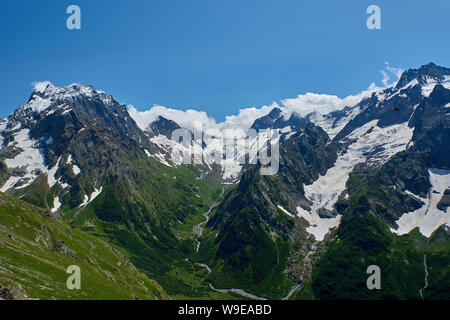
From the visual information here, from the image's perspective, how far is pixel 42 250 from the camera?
448ft

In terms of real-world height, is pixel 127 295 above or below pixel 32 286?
below
